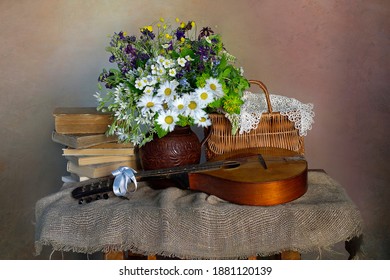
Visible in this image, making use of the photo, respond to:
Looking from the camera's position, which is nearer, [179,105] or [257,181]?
[257,181]

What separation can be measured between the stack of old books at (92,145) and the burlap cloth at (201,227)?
0.26 meters

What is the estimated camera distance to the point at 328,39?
2.28m

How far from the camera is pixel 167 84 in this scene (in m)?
1.58

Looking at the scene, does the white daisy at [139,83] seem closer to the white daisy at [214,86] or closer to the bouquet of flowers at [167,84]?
the bouquet of flowers at [167,84]

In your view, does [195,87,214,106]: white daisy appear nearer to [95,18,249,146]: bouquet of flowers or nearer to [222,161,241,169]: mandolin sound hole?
[95,18,249,146]: bouquet of flowers

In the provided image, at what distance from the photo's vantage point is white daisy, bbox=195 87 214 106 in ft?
5.19

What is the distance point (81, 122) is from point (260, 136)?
594 millimetres

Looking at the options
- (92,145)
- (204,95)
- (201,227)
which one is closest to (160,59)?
(204,95)

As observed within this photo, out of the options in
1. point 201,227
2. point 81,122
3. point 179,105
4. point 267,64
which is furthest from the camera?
point 267,64

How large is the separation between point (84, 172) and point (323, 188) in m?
0.77

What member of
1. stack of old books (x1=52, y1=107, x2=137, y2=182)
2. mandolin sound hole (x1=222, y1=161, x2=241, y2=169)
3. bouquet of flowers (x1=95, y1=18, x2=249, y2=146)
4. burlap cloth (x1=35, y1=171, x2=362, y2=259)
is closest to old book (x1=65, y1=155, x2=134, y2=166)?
stack of old books (x1=52, y1=107, x2=137, y2=182)

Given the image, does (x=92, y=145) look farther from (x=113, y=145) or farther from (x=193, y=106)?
(x=193, y=106)

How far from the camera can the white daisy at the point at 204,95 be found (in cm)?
158
